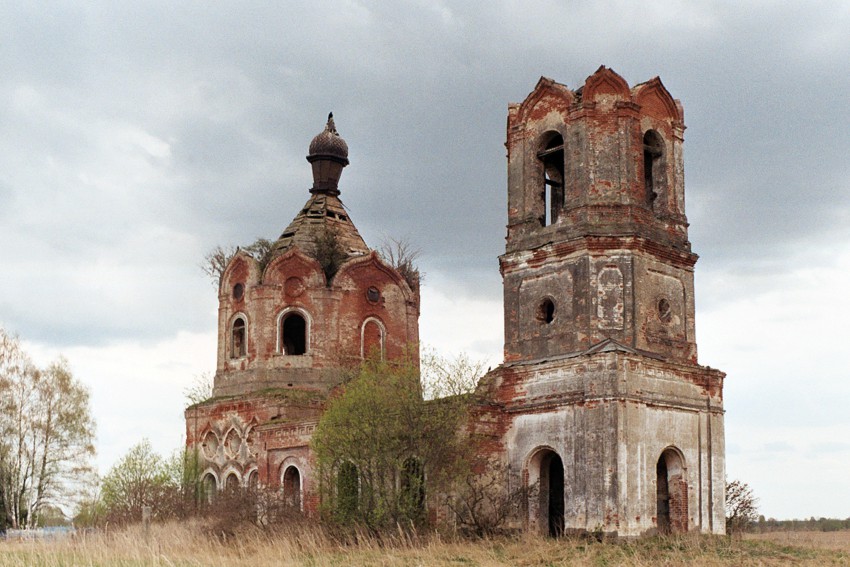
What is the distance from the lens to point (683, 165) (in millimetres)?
21750

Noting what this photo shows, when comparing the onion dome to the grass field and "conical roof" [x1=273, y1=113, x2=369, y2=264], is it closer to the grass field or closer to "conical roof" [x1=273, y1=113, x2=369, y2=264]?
"conical roof" [x1=273, y1=113, x2=369, y2=264]

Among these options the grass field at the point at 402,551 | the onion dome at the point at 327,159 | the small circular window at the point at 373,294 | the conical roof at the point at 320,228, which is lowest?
the grass field at the point at 402,551

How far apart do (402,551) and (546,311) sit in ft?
21.1

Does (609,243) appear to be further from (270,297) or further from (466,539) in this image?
(270,297)

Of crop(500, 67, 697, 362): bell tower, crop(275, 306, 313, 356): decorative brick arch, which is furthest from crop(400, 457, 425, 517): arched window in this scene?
crop(275, 306, 313, 356): decorative brick arch

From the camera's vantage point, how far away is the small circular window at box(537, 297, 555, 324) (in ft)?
67.4

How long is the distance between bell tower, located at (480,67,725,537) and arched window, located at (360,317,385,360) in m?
6.44

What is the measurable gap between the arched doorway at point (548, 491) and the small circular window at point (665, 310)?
349 cm

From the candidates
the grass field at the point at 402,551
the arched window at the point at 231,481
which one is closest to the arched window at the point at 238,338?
the arched window at the point at 231,481

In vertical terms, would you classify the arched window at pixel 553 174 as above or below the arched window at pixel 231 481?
above

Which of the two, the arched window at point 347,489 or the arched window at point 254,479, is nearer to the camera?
the arched window at point 347,489

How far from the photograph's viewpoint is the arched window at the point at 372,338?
2659 cm

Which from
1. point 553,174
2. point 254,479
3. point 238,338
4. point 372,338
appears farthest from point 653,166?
point 238,338

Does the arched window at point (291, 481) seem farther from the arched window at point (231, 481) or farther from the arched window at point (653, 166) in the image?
the arched window at point (653, 166)
